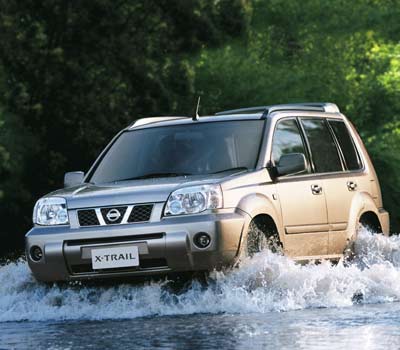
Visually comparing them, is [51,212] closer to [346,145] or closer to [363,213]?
[363,213]

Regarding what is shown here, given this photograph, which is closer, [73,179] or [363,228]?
[73,179]

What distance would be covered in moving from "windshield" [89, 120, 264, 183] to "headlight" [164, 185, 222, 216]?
2.69 feet

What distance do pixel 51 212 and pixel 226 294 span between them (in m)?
1.68

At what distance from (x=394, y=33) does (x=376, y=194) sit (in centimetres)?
3181

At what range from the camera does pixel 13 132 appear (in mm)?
37500

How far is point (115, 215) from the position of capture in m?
11.2

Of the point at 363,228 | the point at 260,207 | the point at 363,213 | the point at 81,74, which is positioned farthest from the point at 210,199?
the point at 81,74

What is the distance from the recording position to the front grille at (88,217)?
36.9 ft

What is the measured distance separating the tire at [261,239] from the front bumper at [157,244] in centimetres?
20

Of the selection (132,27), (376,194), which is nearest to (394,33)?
(132,27)

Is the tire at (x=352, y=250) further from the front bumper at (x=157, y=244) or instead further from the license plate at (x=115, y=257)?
the license plate at (x=115, y=257)

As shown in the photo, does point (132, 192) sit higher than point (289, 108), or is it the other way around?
point (289, 108)

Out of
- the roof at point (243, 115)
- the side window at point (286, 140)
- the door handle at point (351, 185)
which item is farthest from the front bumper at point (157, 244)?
the door handle at point (351, 185)

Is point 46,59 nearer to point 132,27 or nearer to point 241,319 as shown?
point 132,27
